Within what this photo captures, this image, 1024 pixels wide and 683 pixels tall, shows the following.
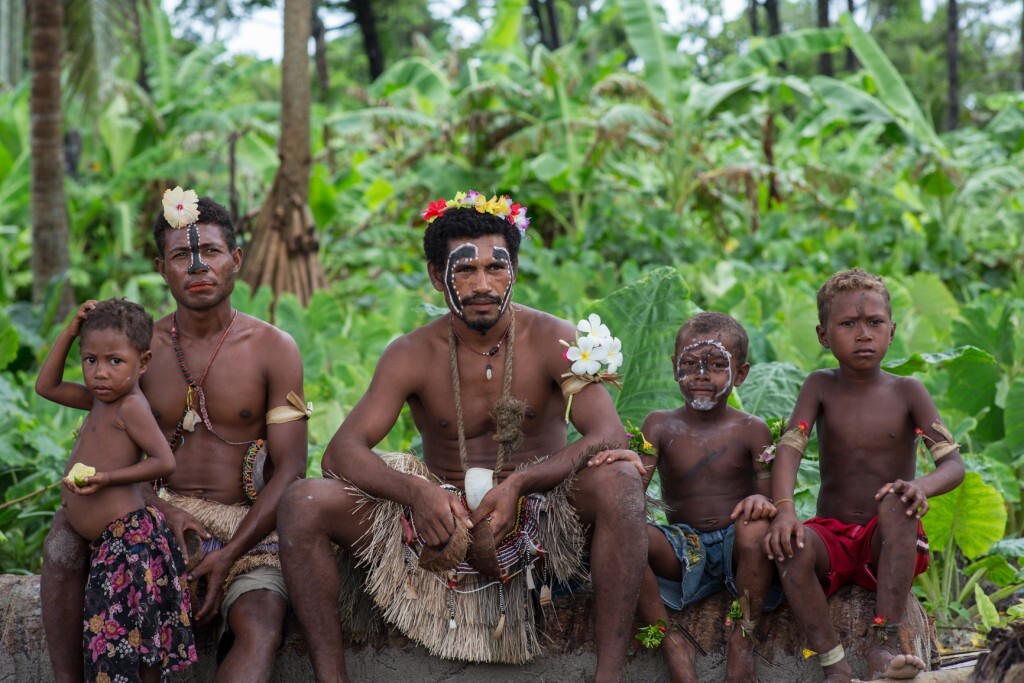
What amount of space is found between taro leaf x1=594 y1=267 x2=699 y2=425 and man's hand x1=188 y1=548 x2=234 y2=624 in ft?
5.28

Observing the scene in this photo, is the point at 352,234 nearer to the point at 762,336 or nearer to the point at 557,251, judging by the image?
the point at 557,251

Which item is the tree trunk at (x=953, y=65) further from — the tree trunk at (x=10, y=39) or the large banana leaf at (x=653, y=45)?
the tree trunk at (x=10, y=39)

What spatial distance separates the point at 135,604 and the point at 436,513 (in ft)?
2.68

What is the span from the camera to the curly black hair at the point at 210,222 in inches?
129

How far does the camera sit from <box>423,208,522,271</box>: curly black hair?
10.3 ft

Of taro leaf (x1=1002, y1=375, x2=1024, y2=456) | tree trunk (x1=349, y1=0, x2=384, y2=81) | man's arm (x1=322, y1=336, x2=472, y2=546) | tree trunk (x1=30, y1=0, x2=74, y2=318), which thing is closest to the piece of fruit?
man's arm (x1=322, y1=336, x2=472, y2=546)

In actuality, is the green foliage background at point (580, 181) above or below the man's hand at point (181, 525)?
above

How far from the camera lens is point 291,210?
712 centimetres

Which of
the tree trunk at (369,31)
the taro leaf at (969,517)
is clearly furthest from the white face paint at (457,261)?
the tree trunk at (369,31)

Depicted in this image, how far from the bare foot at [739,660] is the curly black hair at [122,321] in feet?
5.92

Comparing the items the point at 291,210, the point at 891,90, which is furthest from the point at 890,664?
the point at 891,90

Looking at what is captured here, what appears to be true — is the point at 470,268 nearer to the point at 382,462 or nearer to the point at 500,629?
the point at 382,462

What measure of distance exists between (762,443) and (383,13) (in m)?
19.7

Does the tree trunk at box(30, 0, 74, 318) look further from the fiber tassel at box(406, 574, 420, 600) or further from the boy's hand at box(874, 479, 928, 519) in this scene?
the boy's hand at box(874, 479, 928, 519)
